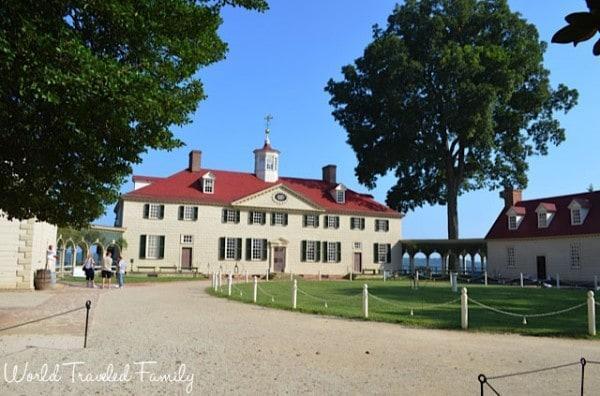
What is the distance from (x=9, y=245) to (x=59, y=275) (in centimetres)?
1201

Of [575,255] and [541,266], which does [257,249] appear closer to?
[541,266]

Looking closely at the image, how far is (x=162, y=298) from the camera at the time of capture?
1977 centimetres

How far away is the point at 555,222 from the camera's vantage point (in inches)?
1575

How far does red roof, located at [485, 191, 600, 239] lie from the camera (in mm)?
37375

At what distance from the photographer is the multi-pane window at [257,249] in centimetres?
4316

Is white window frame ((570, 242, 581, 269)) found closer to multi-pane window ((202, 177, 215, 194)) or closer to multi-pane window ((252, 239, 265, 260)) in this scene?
multi-pane window ((252, 239, 265, 260))

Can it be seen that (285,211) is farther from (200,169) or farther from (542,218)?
(542,218)

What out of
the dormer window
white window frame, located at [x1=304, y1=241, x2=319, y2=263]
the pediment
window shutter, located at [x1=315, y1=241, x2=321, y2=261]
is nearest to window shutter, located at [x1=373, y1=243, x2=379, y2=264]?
window shutter, located at [x1=315, y1=241, x2=321, y2=261]

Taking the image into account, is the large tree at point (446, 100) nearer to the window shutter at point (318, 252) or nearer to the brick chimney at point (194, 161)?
the window shutter at point (318, 252)

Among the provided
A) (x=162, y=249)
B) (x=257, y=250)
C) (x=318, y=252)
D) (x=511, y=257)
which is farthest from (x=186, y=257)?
(x=511, y=257)

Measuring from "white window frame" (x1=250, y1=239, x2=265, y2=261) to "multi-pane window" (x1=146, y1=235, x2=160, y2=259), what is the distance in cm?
753

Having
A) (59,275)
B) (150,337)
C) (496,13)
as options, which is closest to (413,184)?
(496,13)

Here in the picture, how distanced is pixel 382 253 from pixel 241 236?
13.0 m

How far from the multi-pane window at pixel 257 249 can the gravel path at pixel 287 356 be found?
96.0 ft
